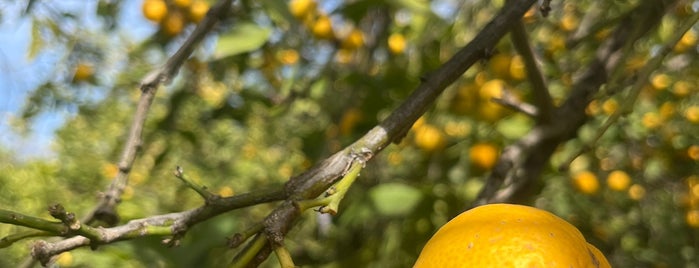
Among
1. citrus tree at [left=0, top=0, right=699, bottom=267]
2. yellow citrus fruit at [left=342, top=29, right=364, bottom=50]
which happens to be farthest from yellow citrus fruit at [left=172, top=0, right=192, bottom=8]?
yellow citrus fruit at [left=342, top=29, right=364, bottom=50]

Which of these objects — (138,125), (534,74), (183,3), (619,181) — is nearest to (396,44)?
(183,3)

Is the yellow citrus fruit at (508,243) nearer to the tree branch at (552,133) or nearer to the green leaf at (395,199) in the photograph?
the tree branch at (552,133)

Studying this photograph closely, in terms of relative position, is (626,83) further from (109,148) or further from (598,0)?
(109,148)

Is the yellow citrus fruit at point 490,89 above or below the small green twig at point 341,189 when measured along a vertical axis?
below

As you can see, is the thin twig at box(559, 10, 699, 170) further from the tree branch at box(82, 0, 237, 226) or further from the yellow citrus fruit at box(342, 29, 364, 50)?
the yellow citrus fruit at box(342, 29, 364, 50)

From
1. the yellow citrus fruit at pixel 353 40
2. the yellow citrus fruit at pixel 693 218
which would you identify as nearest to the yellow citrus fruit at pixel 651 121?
the yellow citrus fruit at pixel 693 218

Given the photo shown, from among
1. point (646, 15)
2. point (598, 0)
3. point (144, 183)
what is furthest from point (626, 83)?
point (144, 183)
